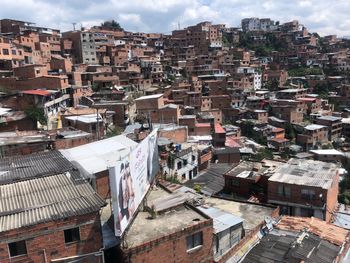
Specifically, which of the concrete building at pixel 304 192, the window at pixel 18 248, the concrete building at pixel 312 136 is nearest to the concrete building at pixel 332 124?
the concrete building at pixel 312 136

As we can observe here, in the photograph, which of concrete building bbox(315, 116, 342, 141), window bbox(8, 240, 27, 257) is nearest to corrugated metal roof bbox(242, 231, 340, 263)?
window bbox(8, 240, 27, 257)

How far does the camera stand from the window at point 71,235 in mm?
10197

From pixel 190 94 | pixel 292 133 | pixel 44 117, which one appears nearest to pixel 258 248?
pixel 44 117

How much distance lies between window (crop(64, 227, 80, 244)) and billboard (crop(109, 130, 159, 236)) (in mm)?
1195

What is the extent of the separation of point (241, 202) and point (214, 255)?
591cm

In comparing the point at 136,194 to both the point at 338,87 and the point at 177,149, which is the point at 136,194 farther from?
the point at 338,87

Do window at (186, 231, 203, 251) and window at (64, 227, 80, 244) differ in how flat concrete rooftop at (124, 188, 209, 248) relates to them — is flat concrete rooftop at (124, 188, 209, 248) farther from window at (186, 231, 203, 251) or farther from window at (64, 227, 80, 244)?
window at (64, 227, 80, 244)

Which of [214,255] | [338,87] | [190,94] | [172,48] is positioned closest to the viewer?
[214,255]

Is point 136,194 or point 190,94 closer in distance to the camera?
point 136,194

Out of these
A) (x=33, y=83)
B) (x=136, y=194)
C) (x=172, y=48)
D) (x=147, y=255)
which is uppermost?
(x=172, y=48)

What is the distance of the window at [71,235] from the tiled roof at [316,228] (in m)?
9.78

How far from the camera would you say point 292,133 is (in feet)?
189

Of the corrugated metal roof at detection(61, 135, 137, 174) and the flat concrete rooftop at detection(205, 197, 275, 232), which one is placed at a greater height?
the corrugated metal roof at detection(61, 135, 137, 174)

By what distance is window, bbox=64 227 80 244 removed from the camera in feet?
33.5
